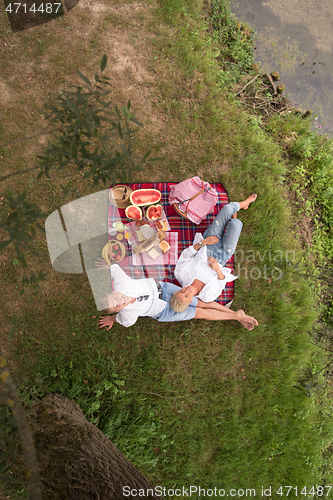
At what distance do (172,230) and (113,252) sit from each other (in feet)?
3.14

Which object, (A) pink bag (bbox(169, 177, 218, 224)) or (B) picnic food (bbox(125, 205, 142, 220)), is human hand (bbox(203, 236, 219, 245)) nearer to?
(A) pink bag (bbox(169, 177, 218, 224))

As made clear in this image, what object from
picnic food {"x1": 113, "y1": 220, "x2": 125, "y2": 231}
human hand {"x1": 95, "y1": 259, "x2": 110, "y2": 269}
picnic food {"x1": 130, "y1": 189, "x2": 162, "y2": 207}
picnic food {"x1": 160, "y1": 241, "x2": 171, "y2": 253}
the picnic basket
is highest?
the picnic basket

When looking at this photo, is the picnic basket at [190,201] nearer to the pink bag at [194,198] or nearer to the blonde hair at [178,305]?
the pink bag at [194,198]

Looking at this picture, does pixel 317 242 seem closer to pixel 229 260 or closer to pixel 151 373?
pixel 229 260

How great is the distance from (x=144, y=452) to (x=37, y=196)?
164 inches

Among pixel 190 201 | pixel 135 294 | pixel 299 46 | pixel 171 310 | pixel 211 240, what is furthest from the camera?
pixel 299 46

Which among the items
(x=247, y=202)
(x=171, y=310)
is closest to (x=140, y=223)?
(x=171, y=310)

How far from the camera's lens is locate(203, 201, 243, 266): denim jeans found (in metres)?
3.91

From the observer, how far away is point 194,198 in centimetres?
402

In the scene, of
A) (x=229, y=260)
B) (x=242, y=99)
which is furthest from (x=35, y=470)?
(x=242, y=99)

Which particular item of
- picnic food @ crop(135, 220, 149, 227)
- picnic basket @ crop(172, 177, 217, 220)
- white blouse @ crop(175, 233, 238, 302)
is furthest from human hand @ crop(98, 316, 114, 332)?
picnic basket @ crop(172, 177, 217, 220)

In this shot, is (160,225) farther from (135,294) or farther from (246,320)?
(246,320)

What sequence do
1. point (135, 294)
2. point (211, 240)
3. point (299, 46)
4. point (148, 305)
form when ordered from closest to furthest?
1. point (135, 294)
2. point (148, 305)
3. point (211, 240)
4. point (299, 46)

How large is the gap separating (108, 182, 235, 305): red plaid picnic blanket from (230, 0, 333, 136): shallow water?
8.99 feet
